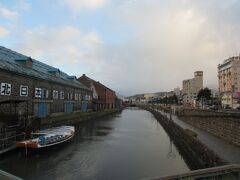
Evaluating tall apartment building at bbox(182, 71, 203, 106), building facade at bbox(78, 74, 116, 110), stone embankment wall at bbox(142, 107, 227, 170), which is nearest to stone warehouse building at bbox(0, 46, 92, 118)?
stone embankment wall at bbox(142, 107, 227, 170)

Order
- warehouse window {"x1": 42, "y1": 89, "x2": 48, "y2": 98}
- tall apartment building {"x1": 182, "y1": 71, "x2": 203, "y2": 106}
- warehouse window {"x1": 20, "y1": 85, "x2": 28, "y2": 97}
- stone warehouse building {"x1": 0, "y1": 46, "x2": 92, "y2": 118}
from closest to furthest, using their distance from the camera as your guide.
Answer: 1. stone warehouse building {"x1": 0, "y1": 46, "x2": 92, "y2": 118}
2. warehouse window {"x1": 20, "y1": 85, "x2": 28, "y2": 97}
3. warehouse window {"x1": 42, "y1": 89, "x2": 48, "y2": 98}
4. tall apartment building {"x1": 182, "y1": 71, "x2": 203, "y2": 106}

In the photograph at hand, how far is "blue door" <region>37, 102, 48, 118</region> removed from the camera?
40250 mm

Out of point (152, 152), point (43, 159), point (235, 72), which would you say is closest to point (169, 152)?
point (152, 152)

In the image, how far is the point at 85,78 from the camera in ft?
282

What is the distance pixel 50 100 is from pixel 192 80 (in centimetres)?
15779

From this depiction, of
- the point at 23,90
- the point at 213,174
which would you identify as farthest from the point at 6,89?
the point at 213,174

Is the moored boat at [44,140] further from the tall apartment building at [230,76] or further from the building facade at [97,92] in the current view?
the tall apartment building at [230,76]

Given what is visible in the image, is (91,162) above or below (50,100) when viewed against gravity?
below

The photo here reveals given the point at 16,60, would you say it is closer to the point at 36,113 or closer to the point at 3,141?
the point at 36,113

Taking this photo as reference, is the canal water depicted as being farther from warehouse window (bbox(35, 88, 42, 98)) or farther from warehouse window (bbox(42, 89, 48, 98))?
warehouse window (bbox(42, 89, 48, 98))

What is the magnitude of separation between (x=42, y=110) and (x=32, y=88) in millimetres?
5008

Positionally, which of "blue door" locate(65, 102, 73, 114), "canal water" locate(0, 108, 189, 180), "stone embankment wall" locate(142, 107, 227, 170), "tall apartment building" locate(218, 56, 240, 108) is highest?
"tall apartment building" locate(218, 56, 240, 108)

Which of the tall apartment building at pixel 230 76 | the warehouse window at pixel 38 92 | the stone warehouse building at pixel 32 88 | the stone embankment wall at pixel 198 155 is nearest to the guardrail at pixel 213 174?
the stone embankment wall at pixel 198 155

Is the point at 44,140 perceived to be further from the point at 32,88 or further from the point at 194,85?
the point at 194,85
